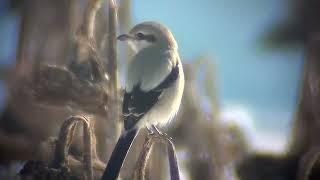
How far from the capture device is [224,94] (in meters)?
1.56

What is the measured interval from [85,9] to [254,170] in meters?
0.66

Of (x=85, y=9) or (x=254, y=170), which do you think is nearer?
(x=254, y=170)

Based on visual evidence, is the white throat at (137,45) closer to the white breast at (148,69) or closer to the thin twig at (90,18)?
the white breast at (148,69)

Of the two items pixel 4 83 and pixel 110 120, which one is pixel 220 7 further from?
pixel 4 83

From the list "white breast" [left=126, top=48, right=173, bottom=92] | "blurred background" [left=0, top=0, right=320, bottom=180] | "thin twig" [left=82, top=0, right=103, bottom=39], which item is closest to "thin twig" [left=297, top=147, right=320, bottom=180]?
"blurred background" [left=0, top=0, right=320, bottom=180]

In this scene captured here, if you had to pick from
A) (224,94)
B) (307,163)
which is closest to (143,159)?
(224,94)

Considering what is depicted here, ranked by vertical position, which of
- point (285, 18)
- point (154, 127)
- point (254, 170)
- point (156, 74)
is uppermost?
point (285, 18)

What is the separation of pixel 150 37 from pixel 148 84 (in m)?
0.13

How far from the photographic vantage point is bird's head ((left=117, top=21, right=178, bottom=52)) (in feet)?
5.15

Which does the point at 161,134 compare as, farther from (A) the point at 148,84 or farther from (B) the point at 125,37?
(B) the point at 125,37

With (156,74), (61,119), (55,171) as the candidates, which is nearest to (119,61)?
(156,74)

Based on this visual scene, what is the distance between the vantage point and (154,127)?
1548mm

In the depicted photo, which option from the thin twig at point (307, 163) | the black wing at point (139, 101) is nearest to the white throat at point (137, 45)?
the black wing at point (139, 101)

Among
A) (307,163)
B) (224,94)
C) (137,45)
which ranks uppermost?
(137,45)
